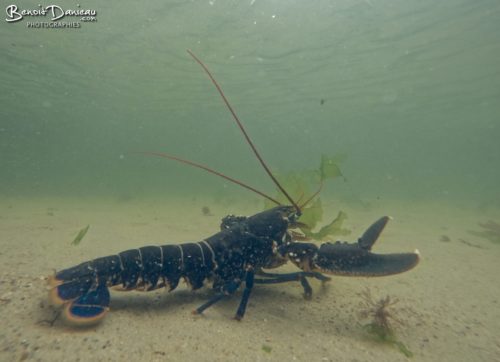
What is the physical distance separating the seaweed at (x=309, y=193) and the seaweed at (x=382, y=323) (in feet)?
5.07

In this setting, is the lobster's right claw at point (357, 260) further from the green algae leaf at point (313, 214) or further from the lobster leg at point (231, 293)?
the green algae leaf at point (313, 214)

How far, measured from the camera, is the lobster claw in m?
2.74

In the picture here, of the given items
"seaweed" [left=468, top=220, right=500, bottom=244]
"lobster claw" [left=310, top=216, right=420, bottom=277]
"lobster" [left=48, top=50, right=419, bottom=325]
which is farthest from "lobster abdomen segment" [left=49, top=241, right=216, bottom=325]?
"seaweed" [left=468, top=220, right=500, bottom=244]

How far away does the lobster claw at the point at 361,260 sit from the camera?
2738 millimetres

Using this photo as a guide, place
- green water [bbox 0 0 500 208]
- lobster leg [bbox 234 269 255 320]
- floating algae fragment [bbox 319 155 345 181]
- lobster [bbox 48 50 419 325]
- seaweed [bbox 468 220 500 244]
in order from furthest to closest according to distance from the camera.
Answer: green water [bbox 0 0 500 208] → seaweed [bbox 468 220 500 244] → floating algae fragment [bbox 319 155 345 181] → lobster leg [bbox 234 269 255 320] → lobster [bbox 48 50 419 325]

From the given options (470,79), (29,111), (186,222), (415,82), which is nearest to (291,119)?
(415,82)

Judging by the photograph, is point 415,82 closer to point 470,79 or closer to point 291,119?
point 470,79

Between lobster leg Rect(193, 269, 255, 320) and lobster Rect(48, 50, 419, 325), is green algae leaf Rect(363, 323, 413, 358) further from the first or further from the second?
lobster leg Rect(193, 269, 255, 320)

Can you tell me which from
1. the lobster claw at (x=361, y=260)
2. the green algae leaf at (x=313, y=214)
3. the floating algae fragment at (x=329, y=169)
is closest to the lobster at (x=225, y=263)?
the lobster claw at (x=361, y=260)

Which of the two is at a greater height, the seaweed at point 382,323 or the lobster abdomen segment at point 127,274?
the lobster abdomen segment at point 127,274

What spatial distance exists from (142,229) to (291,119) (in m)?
36.8

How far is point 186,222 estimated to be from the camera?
29.6ft

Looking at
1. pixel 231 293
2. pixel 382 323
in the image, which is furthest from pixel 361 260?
pixel 231 293

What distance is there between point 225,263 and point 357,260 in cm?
143
